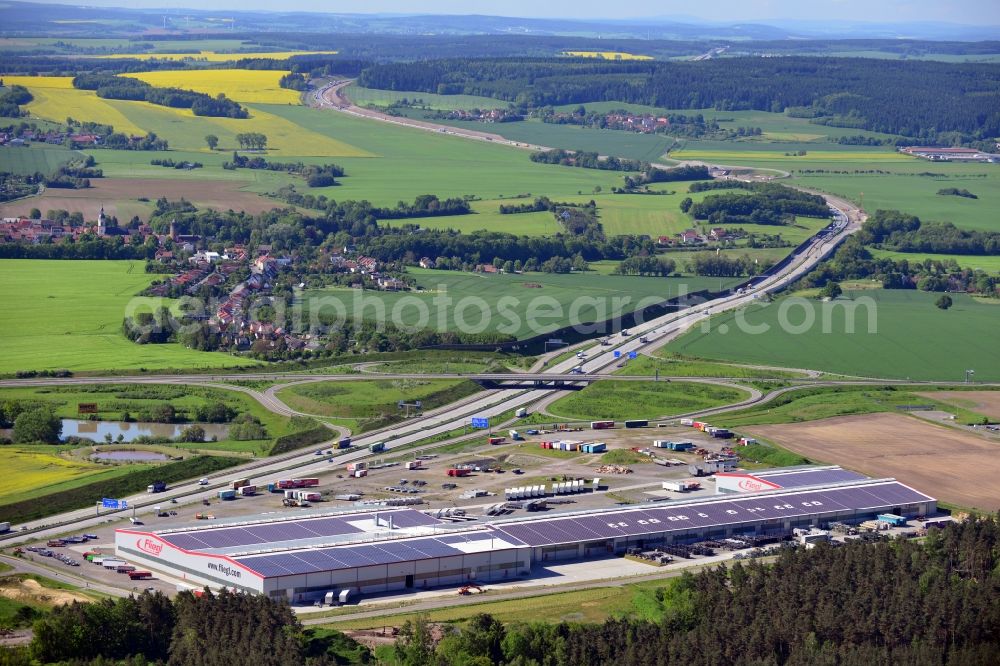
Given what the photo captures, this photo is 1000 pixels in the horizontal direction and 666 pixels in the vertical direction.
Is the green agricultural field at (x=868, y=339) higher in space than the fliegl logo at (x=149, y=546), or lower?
lower

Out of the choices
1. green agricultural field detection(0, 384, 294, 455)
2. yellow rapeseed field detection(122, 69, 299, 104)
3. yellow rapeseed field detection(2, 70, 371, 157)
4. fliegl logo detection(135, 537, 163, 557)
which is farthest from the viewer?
yellow rapeseed field detection(122, 69, 299, 104)

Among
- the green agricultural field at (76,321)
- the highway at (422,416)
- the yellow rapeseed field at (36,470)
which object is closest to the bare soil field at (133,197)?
the green agricultural field at (76,321)

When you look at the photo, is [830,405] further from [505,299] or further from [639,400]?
[505,299]

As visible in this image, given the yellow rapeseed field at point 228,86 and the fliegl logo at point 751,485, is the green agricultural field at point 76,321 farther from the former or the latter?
the yellow rapeseed field at point 228,86

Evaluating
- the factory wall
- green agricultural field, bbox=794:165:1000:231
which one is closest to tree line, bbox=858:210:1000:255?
green agricultural field, bbox=794:165:1000:231

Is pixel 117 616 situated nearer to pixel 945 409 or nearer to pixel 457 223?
pixel 945 409

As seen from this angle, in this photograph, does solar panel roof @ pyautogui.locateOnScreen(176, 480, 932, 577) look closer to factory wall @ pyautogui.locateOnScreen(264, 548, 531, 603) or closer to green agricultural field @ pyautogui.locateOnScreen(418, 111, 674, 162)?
factory wall @ pyautogui.locateOnScreen(264, 548, 531, 603)
